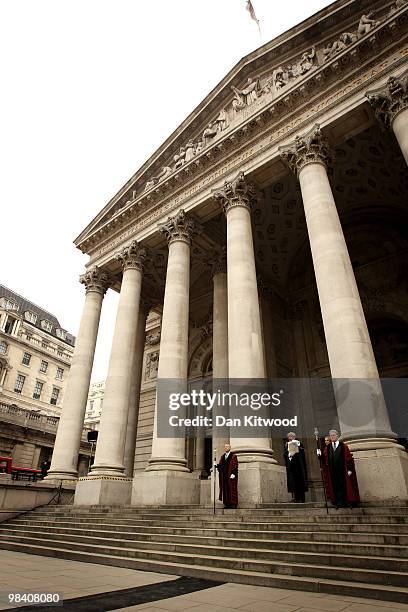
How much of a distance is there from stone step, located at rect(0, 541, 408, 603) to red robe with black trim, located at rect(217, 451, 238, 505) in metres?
3.52

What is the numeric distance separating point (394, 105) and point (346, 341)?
815 cm

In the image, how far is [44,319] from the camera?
62.7 meters

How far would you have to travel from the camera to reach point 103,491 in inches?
544

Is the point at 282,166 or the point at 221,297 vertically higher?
the point at 282,166

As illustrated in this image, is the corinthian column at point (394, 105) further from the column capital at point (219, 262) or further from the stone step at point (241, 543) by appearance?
the stone step at point (241, 543)

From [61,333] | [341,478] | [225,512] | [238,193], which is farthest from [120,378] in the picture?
[61,333]

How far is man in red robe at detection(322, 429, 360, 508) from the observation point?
7.88 metres

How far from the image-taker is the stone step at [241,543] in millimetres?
5391

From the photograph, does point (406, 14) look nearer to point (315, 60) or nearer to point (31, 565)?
point (315, 60)

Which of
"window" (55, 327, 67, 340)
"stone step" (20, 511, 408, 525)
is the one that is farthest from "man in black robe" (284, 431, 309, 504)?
"window" (55, 327, 67, 340)

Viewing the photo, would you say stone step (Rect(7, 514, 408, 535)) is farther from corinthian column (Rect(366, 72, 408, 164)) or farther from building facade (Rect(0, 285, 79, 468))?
building facade (Rect(0, 285, 79, 468))

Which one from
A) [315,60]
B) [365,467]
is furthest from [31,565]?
[315,60]

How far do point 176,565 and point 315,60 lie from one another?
60.9ft

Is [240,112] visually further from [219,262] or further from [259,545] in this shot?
[259,545]
